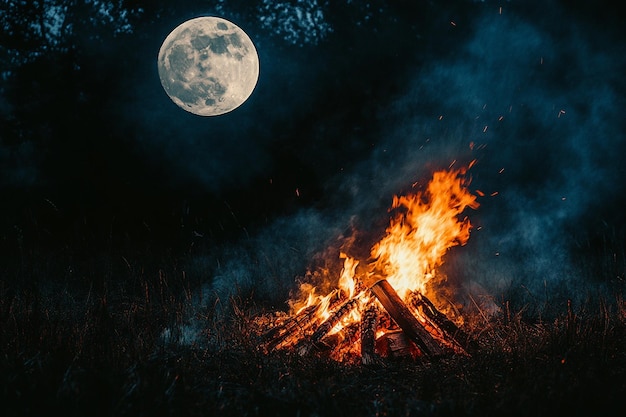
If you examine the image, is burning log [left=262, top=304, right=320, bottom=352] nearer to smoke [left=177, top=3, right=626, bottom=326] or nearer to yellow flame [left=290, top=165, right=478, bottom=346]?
yellow flame [left=290, top=165, right=478, bottom=346]

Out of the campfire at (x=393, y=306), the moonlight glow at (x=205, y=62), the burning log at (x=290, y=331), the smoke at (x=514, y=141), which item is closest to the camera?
the campfire at (x=393, y=306)

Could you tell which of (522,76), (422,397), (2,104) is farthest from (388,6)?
(422,397)

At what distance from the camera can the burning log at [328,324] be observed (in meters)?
4.50

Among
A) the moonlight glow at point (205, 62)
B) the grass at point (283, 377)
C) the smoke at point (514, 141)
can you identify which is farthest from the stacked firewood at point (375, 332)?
the moonlight glow at point (205, 62)

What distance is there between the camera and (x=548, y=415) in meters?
2.92

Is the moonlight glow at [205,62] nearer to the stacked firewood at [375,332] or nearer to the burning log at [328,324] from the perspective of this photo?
the stacked firewood at [375,332]

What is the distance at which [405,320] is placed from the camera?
4.53 meters

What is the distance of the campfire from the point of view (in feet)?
14.8

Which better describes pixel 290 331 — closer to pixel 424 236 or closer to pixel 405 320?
pixel 405 320

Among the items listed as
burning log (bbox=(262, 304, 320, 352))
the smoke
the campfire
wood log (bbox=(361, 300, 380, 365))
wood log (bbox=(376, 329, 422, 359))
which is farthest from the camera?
the smoke

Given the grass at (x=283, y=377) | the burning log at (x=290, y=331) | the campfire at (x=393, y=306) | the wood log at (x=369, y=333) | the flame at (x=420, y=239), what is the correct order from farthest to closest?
1. the flame at (x=420, y=239)
2. the burning log at (x=290, y=331)
3. the campfire at (x=393, y=306)
4. the wood log at (x=369, y=333)
5. the grass at (x=283, y=377)

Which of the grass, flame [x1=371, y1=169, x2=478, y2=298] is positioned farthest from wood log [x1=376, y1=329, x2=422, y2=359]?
flame [x1=371, y1=169, x2=478, y2=298]

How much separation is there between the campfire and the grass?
220 mm

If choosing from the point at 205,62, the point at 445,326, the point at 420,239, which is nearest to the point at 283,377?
the point at 445,326
